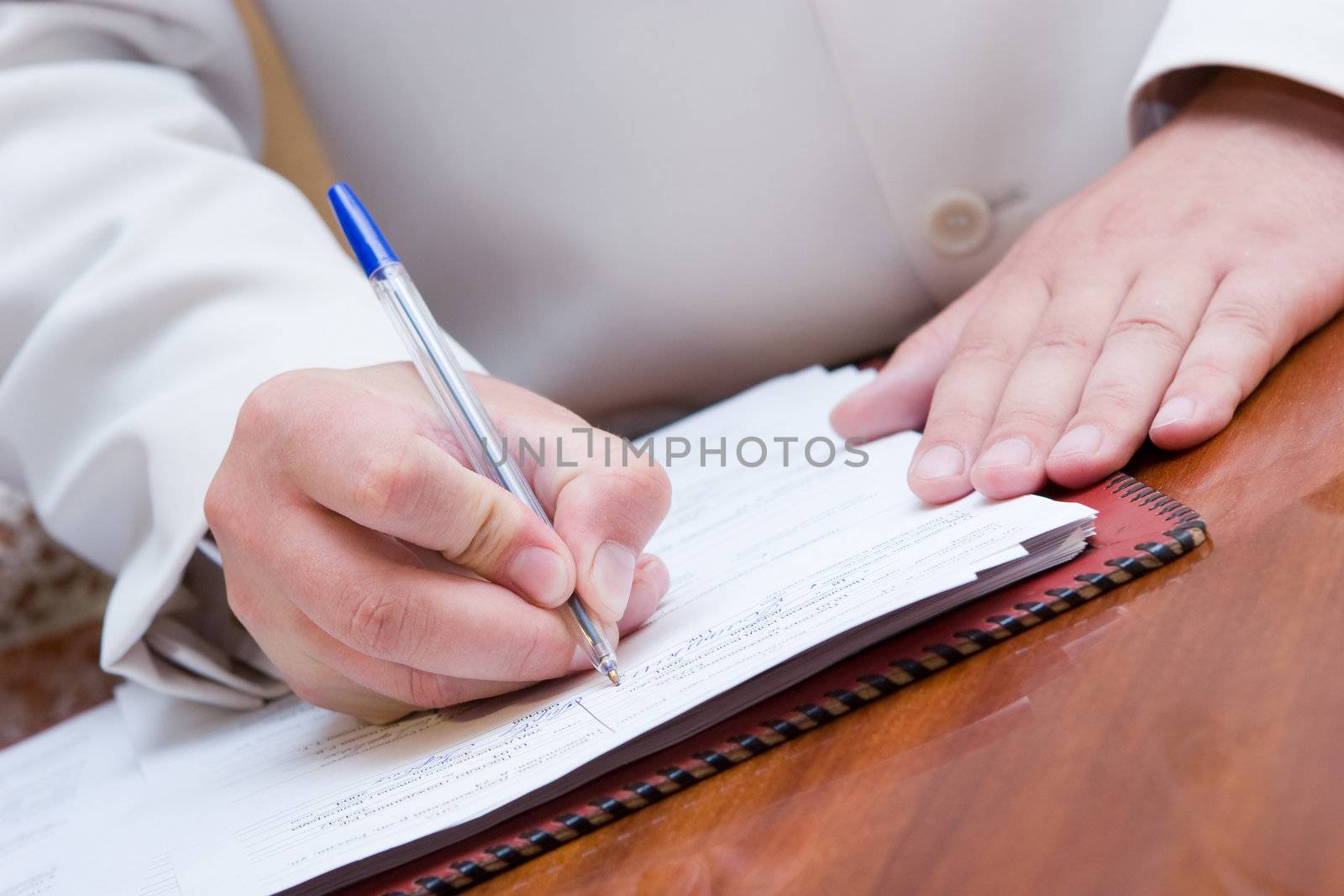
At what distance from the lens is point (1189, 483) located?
1.34ft

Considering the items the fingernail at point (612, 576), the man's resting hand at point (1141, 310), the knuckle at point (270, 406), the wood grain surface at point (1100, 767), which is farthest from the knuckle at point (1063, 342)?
the knuckle at point (270, 406)

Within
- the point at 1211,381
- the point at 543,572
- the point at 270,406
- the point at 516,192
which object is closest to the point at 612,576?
the point at 543,572

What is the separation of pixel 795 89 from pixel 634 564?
1.25 feet

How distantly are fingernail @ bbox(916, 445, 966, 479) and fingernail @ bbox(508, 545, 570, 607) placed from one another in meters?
0.16

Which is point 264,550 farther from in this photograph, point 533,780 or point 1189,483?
point 1189,483

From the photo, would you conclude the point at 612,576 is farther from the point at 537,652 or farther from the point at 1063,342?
the point at 1063,342

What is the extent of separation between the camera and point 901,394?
1.90ft

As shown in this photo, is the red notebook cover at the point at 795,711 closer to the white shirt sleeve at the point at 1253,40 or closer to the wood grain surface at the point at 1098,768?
the wood grain surface at the point at 1098,768

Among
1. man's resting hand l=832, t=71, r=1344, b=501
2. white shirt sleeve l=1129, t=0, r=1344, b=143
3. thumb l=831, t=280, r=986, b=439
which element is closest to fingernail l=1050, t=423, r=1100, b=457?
man's resting hand l=832, t=71, r=1344, b=501

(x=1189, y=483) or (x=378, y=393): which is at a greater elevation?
(x=378, y=393)

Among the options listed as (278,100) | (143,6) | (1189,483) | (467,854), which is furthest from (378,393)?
(278,100)

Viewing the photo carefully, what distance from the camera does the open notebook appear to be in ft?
1.12

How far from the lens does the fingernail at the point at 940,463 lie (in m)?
0.45

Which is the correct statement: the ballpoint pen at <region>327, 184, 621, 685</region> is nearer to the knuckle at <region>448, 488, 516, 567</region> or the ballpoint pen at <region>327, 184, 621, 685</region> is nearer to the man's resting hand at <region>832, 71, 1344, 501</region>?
the knuckle at <region>448, 488, 516, 567</region>
